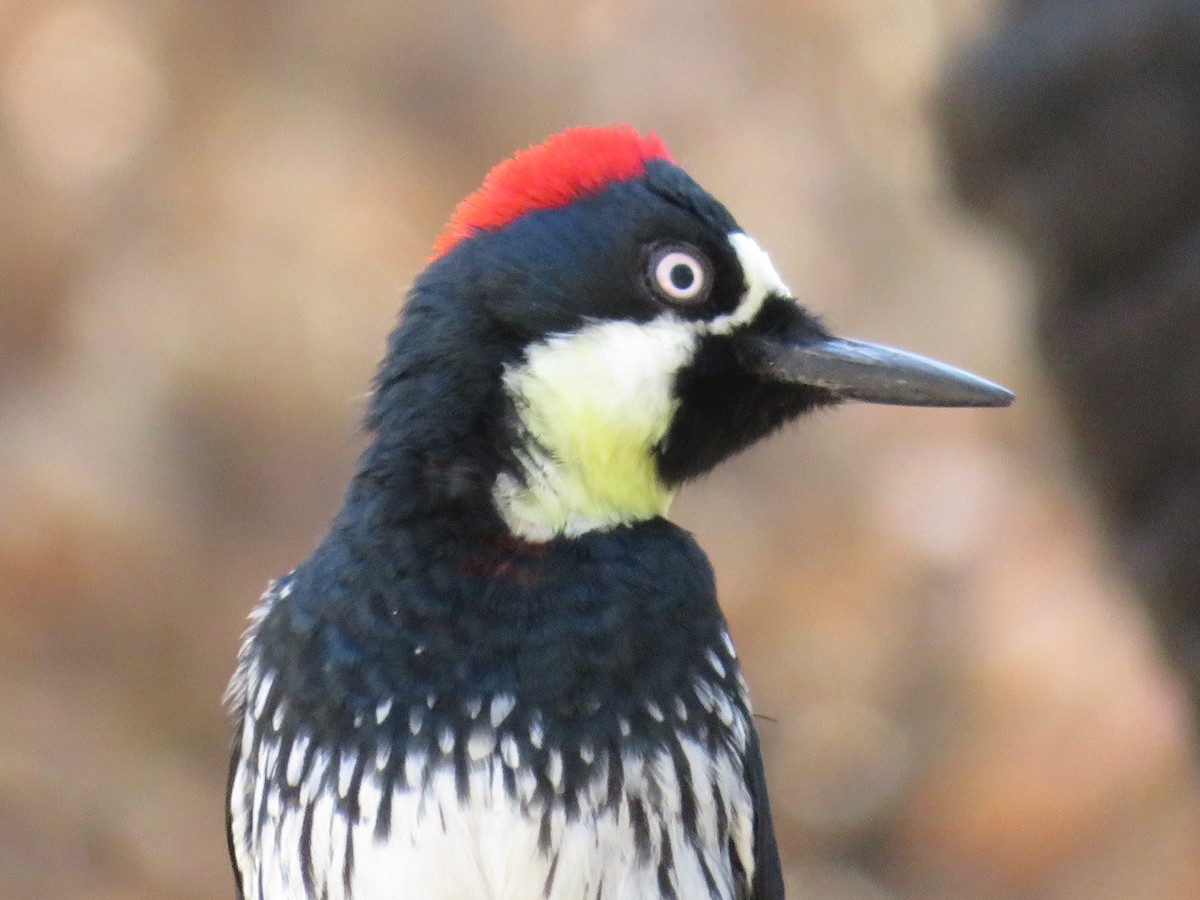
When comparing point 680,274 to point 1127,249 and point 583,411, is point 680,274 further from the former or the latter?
Result: point 1127,249

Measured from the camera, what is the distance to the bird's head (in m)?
1.88


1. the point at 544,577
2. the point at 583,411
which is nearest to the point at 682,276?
the point at 583,411

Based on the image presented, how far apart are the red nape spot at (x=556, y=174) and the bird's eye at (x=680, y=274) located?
0.14 metres

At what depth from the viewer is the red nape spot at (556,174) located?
2.00 metres

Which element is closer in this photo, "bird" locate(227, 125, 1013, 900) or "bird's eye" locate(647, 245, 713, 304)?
"bird" locate(227, 125, 1013, 900)

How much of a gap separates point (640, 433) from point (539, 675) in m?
0.36

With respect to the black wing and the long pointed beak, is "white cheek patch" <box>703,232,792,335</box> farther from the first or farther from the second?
the black wing

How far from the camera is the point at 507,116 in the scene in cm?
489

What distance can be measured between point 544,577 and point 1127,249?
177cm

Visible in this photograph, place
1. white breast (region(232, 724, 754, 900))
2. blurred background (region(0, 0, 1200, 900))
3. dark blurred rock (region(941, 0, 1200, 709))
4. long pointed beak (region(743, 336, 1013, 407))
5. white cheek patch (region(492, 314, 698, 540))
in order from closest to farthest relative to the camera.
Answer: white breast (region(232, 724, 754, 900)), white cheek patch (region(492, 314, 698, 540)), long pointed beak (region(743, 336, 1013, 407)), dark blurred rock (region(941, 0, 1200, 709)), blurred background (region(0, 0, 1200, 900))

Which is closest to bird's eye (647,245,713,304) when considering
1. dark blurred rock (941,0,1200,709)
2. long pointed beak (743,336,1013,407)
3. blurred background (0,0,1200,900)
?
long pointed beak (743,336,1013,407)

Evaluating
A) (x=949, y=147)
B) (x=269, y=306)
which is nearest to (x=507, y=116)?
(x=269, y=306)

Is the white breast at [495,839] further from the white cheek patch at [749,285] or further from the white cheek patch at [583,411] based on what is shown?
the white cheek patch at [749,285]

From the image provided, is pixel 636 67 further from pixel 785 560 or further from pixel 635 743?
pixel 635 743
